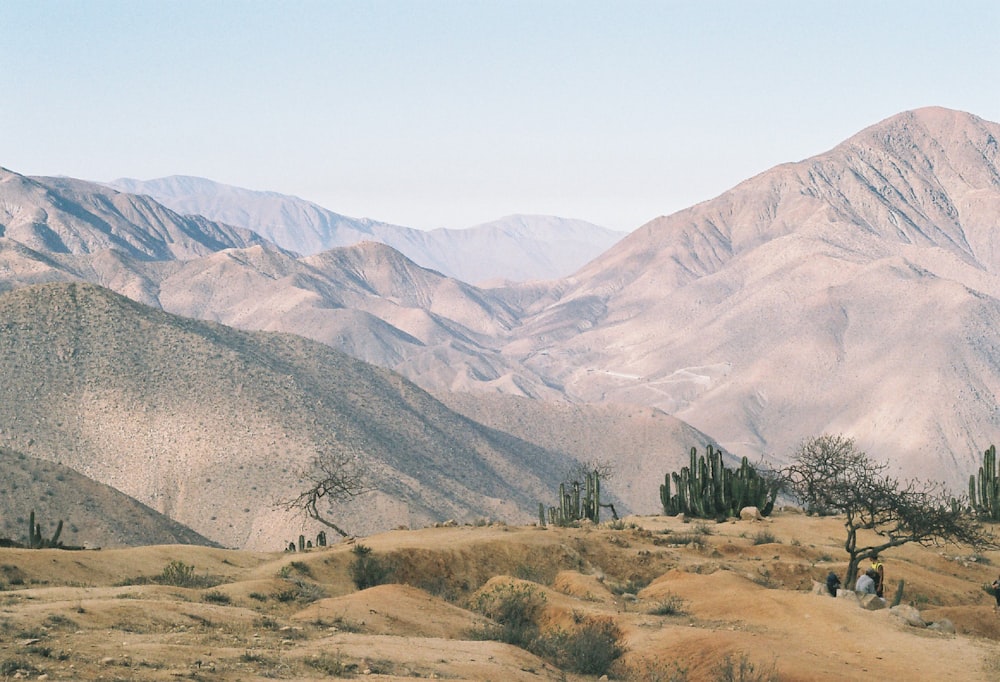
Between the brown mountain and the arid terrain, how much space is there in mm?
20285

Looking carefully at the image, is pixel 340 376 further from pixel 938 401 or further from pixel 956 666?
pixel 938 401

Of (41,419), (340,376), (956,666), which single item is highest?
(340,376)

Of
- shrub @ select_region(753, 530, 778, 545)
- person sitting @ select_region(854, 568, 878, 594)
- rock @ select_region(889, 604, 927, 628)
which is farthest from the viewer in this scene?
shrub @ select_region(753, 530, 778, 545)

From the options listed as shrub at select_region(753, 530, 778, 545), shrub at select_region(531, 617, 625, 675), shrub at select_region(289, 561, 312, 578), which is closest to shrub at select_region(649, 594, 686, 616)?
shrub at select_region(531, 617, 625, 675)

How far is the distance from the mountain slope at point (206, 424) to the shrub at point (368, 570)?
35160mm

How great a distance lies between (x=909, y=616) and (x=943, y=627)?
3.31ft

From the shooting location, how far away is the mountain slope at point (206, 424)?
70312 millimetres

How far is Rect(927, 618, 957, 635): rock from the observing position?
2469cm

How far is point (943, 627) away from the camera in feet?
81.9

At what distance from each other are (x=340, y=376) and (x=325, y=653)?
3395 inches

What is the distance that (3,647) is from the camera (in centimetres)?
1580

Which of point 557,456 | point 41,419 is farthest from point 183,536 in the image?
point 557,456

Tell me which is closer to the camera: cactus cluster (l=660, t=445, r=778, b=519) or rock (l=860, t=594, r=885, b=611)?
rock (l=860, t=594, r=885, b=611)

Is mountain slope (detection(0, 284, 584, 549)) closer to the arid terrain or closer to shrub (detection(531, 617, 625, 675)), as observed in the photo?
the arid terrain
